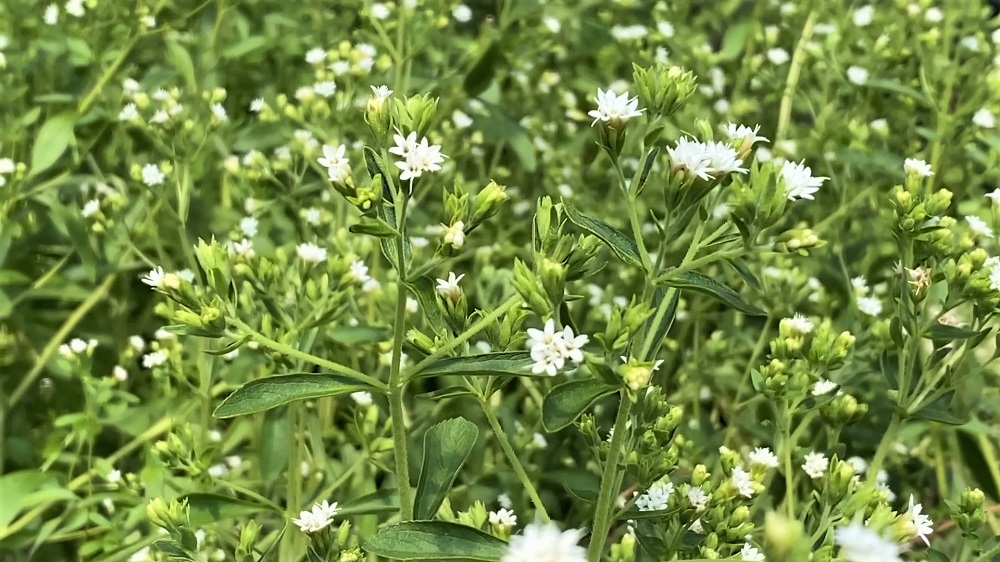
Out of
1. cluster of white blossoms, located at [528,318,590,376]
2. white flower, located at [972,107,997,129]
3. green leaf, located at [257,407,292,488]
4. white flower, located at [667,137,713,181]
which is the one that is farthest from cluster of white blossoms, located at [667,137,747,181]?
white flower, located at [972,107,997,129]

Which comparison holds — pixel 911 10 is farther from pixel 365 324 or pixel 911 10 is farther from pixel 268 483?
pixel 268 483

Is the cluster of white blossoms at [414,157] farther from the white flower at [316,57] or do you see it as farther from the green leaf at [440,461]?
the white flower at [316,57]

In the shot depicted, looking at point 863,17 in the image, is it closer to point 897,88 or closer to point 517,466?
point 897,88

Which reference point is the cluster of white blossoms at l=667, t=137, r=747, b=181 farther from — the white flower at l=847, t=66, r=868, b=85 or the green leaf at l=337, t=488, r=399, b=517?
the white flower at l=847, t=66, r=868, b=85

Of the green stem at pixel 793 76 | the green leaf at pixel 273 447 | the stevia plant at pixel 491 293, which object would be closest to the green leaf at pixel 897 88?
the stevia plant at pixel 491 293

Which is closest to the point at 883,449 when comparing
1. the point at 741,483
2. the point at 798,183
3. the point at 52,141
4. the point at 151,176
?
the point at 741,483

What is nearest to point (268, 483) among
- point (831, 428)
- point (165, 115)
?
point (165, 115)
